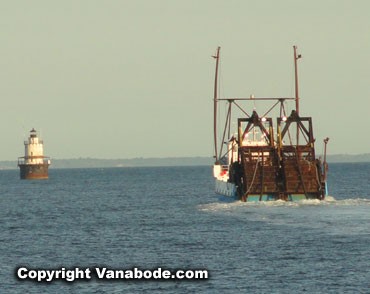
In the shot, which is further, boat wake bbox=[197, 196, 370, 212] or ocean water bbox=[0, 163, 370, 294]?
boat wake bbox=[197, 196, 370, 212]

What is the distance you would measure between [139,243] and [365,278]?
19.0 m

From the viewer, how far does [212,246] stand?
178 feet

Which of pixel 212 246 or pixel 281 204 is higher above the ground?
pixel 281 204

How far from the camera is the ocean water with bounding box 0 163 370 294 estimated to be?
41.1m

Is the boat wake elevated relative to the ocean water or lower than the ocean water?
elevated

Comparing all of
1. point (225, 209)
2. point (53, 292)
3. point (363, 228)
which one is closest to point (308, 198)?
point (225, 209)

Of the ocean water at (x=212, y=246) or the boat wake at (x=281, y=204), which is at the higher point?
the boat wake at (x=281, y=204)

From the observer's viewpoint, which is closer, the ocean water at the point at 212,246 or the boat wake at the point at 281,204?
the ocean water at the point at 212,246

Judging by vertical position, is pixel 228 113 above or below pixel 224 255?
above

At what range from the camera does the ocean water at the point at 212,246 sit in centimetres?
4112

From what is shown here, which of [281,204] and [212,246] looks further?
[281,204]

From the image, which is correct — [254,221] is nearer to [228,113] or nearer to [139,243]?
[139,243]

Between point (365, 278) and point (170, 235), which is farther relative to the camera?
point (170, 235)

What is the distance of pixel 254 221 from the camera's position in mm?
69312
